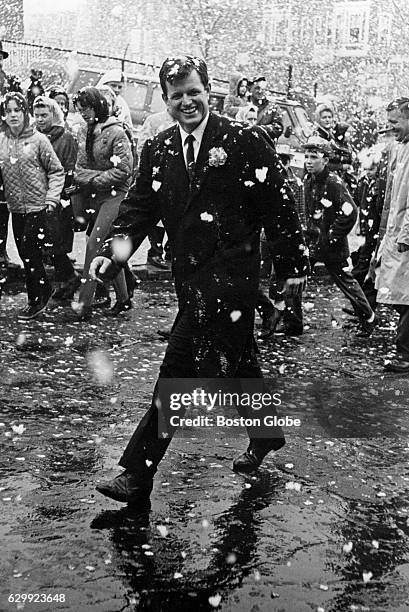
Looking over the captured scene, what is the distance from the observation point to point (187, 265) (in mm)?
4559

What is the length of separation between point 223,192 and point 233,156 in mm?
171

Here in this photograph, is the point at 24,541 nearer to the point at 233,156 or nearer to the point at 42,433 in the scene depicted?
the point at 42,433

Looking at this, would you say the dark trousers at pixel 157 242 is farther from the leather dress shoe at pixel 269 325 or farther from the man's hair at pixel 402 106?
the man's hair at pixel 402 106

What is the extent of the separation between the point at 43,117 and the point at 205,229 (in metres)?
5.72

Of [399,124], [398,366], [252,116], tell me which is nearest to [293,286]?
[398,366]

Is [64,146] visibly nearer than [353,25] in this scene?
Yes

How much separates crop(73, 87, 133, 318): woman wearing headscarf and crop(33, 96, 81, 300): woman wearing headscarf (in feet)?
2.24

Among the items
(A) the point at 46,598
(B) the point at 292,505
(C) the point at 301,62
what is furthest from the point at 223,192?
(C) the point at 301,62

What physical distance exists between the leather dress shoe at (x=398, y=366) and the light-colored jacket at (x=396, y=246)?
46 centimetres

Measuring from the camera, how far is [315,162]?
8891mm

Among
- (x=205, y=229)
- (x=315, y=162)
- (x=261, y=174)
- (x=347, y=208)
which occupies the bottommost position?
(x=347, y=208)

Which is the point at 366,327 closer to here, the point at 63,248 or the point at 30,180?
the point at 63,248

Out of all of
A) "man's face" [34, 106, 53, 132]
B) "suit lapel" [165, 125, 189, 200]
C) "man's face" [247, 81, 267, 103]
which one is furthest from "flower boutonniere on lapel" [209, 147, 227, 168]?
"man's face" [247, 81, 267, 103]

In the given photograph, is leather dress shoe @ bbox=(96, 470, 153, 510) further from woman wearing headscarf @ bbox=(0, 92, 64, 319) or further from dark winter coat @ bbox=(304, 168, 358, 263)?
dark winter coat @ bbox=(304, 168, 358, 263)
